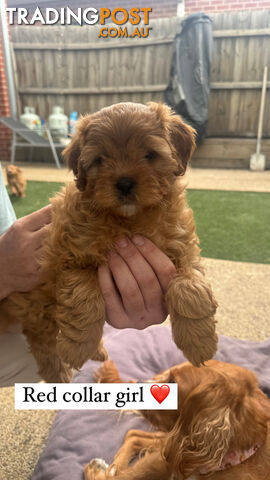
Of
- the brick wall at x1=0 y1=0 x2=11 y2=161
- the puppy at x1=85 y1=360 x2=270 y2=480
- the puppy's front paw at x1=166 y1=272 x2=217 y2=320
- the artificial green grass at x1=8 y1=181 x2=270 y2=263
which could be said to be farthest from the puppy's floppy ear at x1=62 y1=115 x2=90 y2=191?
the brick wall at x1=0 y1=0 x2=11 y2=161

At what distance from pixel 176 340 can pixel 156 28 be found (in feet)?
21.5

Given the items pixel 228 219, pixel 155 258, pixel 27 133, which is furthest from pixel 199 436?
pixel 27 133

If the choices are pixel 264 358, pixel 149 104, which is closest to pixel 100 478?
Result: pixel 264 358

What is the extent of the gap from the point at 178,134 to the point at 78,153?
351mm

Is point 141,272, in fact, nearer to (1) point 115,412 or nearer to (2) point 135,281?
(2) point 135,281

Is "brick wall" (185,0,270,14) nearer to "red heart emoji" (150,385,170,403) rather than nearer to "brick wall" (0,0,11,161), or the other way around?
"brick wall" (0,0,11,161)

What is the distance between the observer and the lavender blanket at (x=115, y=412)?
1696mm

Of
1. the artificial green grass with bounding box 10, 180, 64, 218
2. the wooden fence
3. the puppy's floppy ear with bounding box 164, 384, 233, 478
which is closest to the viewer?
the puppy's floppy ear with bounding box 164, 384, 233, 478

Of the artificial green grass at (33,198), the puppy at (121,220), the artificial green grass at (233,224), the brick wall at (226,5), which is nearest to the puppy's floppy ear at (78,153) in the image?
the puppy at (121,220)

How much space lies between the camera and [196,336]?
3.87 ft

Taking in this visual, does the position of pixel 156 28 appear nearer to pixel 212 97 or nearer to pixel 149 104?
pixel 212 97

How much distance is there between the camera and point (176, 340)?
1.20 meters

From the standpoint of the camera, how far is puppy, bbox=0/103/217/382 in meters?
1.14

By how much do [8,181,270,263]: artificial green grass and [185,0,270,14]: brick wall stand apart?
3521 mm
